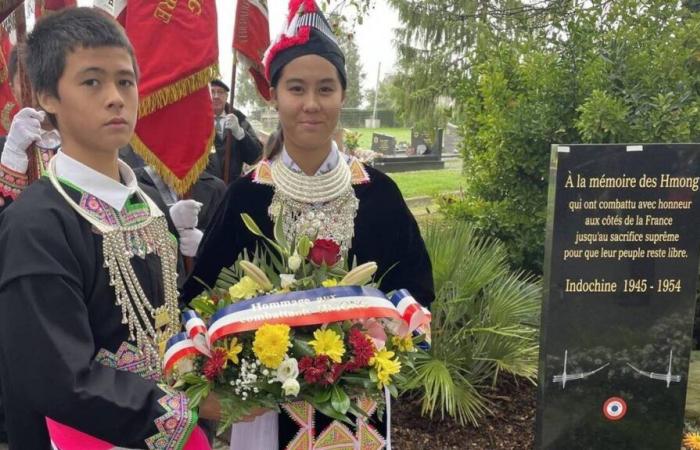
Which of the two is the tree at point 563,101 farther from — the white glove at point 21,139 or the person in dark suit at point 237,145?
the white glove at point 21,139

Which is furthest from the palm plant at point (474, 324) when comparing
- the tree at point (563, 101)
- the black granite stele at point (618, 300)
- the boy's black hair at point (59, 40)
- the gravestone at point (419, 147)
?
the gravestone at point (419, 147)

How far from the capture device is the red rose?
5.22ft

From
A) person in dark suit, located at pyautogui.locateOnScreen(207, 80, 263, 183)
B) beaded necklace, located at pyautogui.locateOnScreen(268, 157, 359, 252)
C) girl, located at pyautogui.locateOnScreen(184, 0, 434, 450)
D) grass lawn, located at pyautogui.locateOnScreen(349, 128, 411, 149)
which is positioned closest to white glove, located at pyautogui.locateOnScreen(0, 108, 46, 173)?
girl, located at pyautogui.locateOnScreen(184, 0, 434, 450)

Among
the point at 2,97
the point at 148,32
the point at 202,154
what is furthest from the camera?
the point at 2,97

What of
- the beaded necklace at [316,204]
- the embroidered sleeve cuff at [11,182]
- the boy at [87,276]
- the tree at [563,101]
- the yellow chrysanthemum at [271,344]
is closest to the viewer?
the boy at [87,276]

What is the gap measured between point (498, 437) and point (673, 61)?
2.87 metres

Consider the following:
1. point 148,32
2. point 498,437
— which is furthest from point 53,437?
point 498,437

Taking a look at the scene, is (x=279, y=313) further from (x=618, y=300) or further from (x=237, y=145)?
(x=237, y=145)

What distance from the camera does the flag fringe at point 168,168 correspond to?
8.16 feet

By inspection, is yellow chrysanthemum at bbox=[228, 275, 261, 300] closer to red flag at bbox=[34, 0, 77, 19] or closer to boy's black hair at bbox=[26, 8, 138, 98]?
boy's black hair at bbox=[26, 8, 138, 98]

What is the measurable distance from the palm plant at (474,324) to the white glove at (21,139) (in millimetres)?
2308

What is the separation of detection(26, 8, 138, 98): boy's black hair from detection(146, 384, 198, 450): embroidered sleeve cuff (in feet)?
2.53

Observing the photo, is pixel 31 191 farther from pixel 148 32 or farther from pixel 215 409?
pixel 148 32

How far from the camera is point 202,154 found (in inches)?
102
